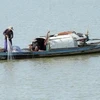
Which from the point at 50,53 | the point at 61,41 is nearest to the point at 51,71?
the point at 50,53

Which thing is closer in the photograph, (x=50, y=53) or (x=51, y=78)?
(x=51, y=78)

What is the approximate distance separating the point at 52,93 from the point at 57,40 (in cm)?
766

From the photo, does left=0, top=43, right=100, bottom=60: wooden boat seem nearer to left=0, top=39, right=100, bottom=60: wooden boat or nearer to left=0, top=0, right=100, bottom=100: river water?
left=0, top=39, right=100, bottom=60: wooden boat

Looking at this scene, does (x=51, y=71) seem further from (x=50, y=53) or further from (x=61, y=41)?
(x=61, y=41)

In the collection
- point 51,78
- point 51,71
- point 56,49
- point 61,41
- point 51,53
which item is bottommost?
point 51,78

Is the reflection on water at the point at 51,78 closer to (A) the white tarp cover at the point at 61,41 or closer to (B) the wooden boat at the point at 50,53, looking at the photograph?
(B) the wooden boat at the point at 50,53

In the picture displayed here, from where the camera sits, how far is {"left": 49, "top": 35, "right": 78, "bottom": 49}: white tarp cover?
28.0m

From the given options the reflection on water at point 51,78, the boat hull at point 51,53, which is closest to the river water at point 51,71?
the reflection on water at point 51,78

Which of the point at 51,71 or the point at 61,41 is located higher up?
the point at 61,41

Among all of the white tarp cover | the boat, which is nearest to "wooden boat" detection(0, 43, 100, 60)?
the boat

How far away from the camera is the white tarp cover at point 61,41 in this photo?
27953 millimetres

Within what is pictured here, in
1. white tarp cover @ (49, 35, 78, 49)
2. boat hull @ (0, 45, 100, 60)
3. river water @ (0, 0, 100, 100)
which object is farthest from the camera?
white tarp cover @ (49, 35, 78, 49)

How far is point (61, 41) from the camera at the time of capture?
28.0 metres

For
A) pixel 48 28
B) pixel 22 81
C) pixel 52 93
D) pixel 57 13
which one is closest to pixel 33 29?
pixel 48 28
